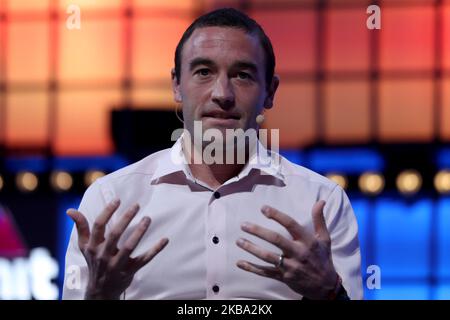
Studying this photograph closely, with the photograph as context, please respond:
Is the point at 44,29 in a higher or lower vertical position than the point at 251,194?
higher

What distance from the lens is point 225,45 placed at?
6.75ft

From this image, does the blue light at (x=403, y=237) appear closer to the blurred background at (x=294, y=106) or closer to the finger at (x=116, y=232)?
the blurred background at (x=294, y=106)

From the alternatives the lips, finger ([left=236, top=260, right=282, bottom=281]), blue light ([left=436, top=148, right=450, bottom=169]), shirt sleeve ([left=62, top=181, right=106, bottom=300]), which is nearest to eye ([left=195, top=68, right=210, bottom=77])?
the lips

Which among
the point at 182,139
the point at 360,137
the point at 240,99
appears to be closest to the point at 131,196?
the point at 182,139

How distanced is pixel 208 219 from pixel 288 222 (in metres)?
0.40

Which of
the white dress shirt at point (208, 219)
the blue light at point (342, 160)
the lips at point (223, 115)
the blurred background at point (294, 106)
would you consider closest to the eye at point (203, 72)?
the lips at point (223, 115)

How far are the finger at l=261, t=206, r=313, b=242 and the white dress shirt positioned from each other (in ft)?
0.88

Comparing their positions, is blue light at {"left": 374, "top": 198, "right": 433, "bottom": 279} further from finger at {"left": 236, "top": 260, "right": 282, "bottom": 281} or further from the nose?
finger at {"left": 236, "top": 260, "right": 282, "bottom": 281}

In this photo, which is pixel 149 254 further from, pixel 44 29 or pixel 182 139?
pixel 44 29

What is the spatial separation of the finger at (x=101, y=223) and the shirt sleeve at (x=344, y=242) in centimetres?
58

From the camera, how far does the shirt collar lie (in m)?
2.14

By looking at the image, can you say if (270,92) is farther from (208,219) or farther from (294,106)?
(294,106)

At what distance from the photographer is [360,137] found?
17.2 ft

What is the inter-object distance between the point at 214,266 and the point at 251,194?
23 centimetres
